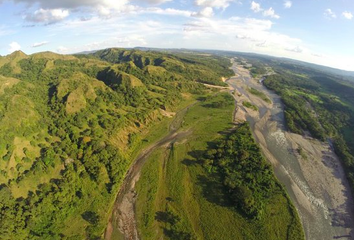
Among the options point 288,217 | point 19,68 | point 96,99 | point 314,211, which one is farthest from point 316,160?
point 19,68

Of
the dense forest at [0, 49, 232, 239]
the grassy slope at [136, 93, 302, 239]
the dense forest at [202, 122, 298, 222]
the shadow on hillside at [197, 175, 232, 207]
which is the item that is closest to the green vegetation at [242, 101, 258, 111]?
the dense forest at [0, 49, 232, 239]

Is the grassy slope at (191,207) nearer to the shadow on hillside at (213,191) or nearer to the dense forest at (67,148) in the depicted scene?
the shadow on hillside at (213,191)

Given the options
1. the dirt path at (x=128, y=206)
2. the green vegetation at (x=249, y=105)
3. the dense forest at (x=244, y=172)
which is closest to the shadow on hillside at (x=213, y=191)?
the dense forest at (x=244, y=172)

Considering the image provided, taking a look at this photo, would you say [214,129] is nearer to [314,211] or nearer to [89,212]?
[314,211]

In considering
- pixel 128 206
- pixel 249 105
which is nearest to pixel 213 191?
pixel 128 206

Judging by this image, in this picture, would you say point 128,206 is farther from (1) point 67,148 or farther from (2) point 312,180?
(2) point 312,180

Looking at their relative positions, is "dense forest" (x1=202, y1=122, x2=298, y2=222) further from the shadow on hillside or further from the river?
the river
